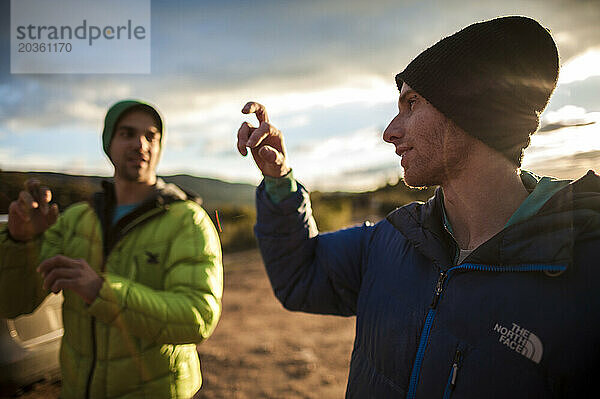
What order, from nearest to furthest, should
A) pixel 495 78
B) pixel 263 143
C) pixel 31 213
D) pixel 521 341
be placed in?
pixel 521 341, pixel 495 78, pixel 263 143, pixel 31 213

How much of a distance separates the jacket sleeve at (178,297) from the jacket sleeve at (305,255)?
37cm

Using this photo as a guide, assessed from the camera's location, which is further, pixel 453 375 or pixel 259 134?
pixel 259 134

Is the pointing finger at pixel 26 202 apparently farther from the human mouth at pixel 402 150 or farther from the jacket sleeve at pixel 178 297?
the human mouth at pixel 402 150

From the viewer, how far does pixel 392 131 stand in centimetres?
147

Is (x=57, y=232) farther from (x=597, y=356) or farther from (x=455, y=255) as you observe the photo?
(x=597, y=356)

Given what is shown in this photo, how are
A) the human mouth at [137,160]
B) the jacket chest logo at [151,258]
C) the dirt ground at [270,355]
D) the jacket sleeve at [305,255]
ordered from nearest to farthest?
the jacket sleeve at [305,255]
the jacket chest logo at [151,258]
the human mouth at [137,160]
the dirt ground at [270,355]

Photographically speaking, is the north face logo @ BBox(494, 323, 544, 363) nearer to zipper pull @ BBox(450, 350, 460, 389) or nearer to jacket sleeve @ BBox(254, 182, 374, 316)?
zipper pull @ BBox(450, 350, 460, 389)

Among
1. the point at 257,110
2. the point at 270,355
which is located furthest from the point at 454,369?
the point at 270,355

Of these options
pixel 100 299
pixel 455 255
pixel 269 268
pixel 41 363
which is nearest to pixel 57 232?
pixel 100 299

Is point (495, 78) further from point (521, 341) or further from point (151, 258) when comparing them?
point (151, 258)

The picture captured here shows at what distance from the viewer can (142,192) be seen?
2168mm

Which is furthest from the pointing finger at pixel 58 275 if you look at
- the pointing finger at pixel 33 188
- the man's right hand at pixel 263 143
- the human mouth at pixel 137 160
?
the man's right hand at pixel 263 143

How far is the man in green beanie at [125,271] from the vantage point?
1752 mm

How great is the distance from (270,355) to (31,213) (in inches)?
128
